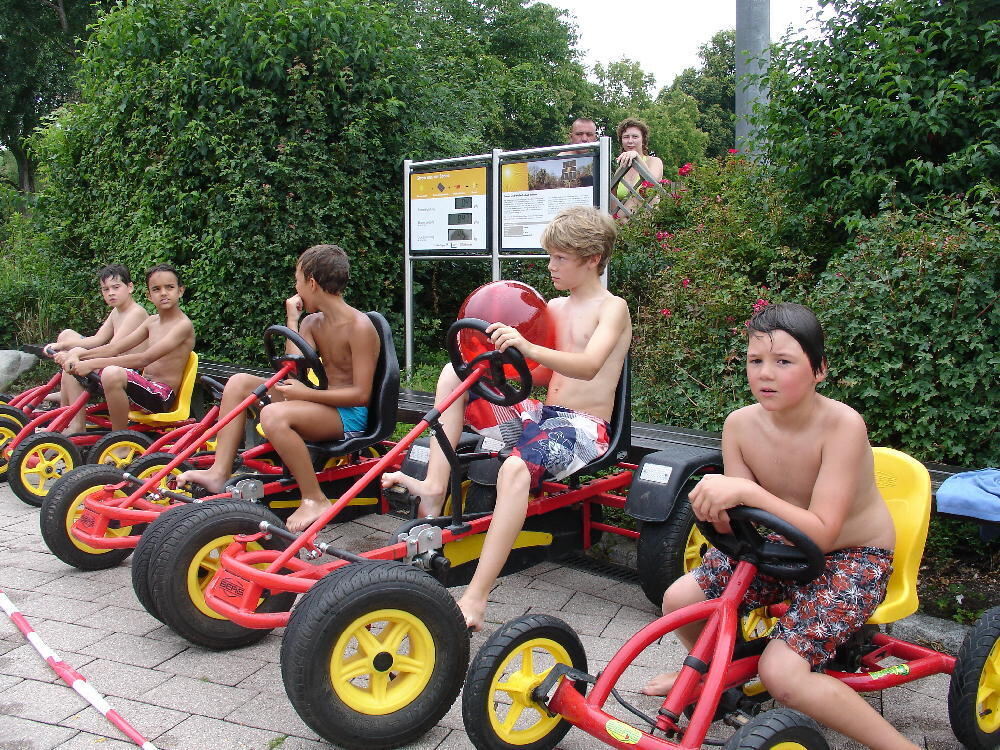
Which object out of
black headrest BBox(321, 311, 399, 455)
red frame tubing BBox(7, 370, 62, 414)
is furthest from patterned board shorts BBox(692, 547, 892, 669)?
red frame tubing BBox(7, 370, 62, 414)

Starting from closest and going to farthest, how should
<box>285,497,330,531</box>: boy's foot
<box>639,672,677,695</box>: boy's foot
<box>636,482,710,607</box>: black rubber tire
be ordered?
1. <box>639,672,677,695</box>: boy's foot
2. <box>636,482,710,607</box>: black rubber tire
3. <box>285,497,330,531</box>: boy's foot

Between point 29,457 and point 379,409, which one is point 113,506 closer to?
point 379,409

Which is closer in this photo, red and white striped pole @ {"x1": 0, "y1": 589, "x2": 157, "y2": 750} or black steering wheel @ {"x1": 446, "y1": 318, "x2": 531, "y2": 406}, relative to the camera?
red and white striped pole @ {"x1": 0, "y1": 589, "x2": 157, "y2": 750}

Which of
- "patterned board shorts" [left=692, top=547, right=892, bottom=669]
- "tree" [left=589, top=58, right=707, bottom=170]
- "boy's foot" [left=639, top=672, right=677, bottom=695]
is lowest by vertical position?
"boy's foot" [left=639, top=672, right=677, bottom=695]

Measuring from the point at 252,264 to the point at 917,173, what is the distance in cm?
494

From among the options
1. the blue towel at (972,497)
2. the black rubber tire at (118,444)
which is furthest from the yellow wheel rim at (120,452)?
the blue towel at (972,497)

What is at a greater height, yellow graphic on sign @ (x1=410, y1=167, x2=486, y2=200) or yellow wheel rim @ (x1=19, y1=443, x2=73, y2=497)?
yellow graphic on sign @ (x1=410, y1=167, x2=486, y2=200)

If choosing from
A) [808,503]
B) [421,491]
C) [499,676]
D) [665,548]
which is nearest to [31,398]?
[421,491]

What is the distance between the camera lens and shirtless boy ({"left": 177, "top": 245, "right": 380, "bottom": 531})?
388cm

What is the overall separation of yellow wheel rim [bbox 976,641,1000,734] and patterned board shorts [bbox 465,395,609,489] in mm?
1496

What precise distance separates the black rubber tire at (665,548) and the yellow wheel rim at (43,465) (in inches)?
138

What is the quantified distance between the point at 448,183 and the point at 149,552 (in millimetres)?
4205

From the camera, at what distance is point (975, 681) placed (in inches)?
93.2

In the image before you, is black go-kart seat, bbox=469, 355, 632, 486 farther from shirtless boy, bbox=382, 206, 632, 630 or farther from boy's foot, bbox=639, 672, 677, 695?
boy's foot, bbox=639, 672, 677, 695
